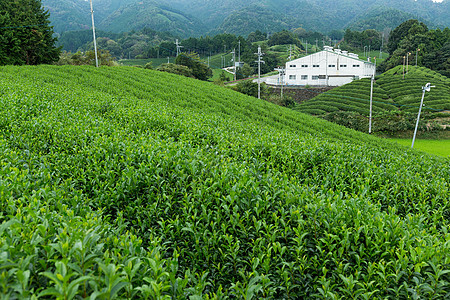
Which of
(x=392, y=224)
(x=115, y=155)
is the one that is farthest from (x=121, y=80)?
(x=392, y=224)

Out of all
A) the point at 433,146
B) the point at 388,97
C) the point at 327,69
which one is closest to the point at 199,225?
the point at 433,146

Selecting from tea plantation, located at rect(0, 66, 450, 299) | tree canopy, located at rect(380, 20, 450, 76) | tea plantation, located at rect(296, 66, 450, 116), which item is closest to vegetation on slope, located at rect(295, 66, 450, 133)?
tea plantation, located at rect(296, 66, 450, 116)

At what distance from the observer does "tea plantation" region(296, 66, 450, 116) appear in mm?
37625

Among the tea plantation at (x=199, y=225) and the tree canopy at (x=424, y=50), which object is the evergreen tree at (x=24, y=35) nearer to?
the tea plantation at (x=199, y=225)

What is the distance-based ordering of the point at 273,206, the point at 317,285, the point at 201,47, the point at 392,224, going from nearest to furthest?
1. the point at 317,285
2. the point at 392,224
3. the point at 273,206
4. the point at 201,47

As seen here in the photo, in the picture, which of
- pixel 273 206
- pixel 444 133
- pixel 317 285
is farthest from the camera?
pixel 444 133

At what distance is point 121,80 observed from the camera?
18.4 m

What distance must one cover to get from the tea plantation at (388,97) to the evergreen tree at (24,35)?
1216 inches

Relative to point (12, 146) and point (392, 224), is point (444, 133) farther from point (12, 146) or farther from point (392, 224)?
point (12, 146)

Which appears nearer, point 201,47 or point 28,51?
point 28,51

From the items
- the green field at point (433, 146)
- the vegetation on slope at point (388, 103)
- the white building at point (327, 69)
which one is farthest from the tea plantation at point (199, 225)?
the white building at point (327, 69)

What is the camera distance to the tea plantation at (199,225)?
202cm

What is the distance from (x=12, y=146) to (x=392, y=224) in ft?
18.9

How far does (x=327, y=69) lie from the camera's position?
59.9 metres
